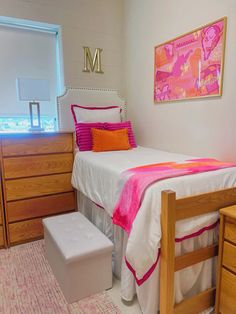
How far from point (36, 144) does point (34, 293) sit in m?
1.22

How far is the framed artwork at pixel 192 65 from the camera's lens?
1.91 m

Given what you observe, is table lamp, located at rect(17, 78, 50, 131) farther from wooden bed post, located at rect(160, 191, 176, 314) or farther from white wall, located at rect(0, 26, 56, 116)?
wooden bed post, located at rect(160, 191, 176, 314)

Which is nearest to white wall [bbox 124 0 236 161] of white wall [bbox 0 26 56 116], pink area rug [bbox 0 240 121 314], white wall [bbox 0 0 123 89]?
white wall [bbox 0 0 123 89]

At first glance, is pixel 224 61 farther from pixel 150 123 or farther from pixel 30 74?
pixel 30 74

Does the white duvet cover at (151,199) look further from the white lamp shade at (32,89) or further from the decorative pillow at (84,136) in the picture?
the white lamp shade at (32,89)

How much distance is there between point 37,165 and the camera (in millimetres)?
2225

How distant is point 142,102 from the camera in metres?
2.92

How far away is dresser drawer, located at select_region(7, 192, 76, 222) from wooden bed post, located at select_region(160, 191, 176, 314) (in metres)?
1.41

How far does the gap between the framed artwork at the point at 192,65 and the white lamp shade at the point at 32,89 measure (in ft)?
3.95

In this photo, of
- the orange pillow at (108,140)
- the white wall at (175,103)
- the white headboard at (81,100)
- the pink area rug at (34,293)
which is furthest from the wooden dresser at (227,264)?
the white headboard at (81,100)

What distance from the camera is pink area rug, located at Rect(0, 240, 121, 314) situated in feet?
4.69

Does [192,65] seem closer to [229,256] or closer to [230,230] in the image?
[230,230]

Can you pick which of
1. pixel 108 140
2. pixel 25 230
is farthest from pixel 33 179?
pixel 108 140

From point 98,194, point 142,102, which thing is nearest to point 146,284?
point 98,194
